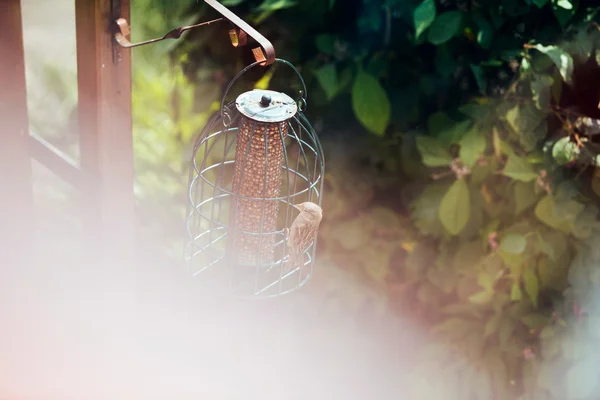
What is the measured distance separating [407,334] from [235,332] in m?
0.51

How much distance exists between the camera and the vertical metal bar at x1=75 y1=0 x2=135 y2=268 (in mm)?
1265

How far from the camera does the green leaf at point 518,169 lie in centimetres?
157

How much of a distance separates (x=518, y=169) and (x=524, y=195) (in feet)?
0.26

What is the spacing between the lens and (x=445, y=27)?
1444 millimetres

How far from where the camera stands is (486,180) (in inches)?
64.7

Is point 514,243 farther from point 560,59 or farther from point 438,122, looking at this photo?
point 560,59

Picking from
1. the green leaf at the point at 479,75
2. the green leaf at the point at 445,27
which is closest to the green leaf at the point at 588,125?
the green leaf at the point at 479,75

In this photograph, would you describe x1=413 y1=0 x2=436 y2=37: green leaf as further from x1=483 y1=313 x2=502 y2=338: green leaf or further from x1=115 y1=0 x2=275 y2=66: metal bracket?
x1=483 y1=313 x2=502 y2=338: green leaf

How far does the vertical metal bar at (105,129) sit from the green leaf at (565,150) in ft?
3.05

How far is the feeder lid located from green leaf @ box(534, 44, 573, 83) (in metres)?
0.66

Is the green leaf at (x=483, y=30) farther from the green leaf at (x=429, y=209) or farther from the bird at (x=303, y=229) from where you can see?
the bird at (x=303, y=229)

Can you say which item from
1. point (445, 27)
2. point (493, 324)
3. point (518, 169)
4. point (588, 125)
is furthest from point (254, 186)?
point (493, 324)

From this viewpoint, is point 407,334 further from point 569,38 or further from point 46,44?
point 46,44

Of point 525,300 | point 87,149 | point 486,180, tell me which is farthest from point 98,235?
point 525,300
